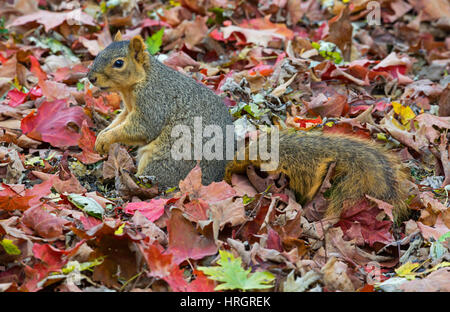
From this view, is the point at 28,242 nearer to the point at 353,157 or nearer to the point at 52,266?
the point at 52,266

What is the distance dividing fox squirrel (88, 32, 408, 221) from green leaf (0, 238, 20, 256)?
1.34 m

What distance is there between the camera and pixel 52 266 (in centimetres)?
253

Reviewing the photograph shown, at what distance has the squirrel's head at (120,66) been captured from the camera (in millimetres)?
3746

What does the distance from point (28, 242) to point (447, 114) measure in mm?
3421

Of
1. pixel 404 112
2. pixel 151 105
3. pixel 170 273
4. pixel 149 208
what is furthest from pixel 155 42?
pixel 170 273

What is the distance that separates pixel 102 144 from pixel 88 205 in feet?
2.66

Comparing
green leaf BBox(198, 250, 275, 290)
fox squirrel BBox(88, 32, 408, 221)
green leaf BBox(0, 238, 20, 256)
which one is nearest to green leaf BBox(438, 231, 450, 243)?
fox squirrel BBox(88, 32, 408, 221)

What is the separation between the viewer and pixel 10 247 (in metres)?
2.54

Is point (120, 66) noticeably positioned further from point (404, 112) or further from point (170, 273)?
point (404, 112)

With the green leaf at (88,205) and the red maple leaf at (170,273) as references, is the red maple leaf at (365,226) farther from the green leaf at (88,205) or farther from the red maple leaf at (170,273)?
the green leaf at (88,205)

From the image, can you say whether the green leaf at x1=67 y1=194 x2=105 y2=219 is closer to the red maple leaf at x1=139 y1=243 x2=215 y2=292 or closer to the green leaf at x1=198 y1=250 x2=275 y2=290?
the red maple leaf at x1=139 y1=243 x2=215 y2=292

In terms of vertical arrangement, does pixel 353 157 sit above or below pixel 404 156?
above
